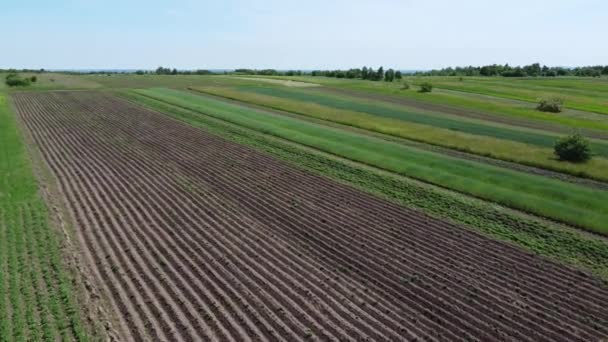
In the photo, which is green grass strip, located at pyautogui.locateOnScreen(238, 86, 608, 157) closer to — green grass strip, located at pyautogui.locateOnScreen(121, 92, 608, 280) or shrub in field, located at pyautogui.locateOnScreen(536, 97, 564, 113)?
shrub in field, located at pyautogui.locateOnScreen(536, 97, 564, 113)

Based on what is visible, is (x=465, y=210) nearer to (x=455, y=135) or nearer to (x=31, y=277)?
(x=31, y=277)

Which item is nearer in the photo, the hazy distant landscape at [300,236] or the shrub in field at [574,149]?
the hazy distant landscape at [300,236]

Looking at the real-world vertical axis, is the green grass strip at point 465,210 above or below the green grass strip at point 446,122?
below

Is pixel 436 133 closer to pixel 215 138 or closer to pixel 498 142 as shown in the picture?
pixel 498 142

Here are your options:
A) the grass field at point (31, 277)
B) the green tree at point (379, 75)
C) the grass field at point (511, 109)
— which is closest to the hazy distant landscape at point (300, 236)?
the grass field at point (31, 277)

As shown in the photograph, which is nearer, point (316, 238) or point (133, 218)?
point (316, 238)

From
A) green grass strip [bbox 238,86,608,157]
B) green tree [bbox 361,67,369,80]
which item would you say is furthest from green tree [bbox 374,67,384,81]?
green grass strip [bbox 238,86,608,157]

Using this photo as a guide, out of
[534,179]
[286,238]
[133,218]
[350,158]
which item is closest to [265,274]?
[286,238]

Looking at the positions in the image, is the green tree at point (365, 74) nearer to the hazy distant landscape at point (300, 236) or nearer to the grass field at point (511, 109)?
the grass field at point (511, 109)
